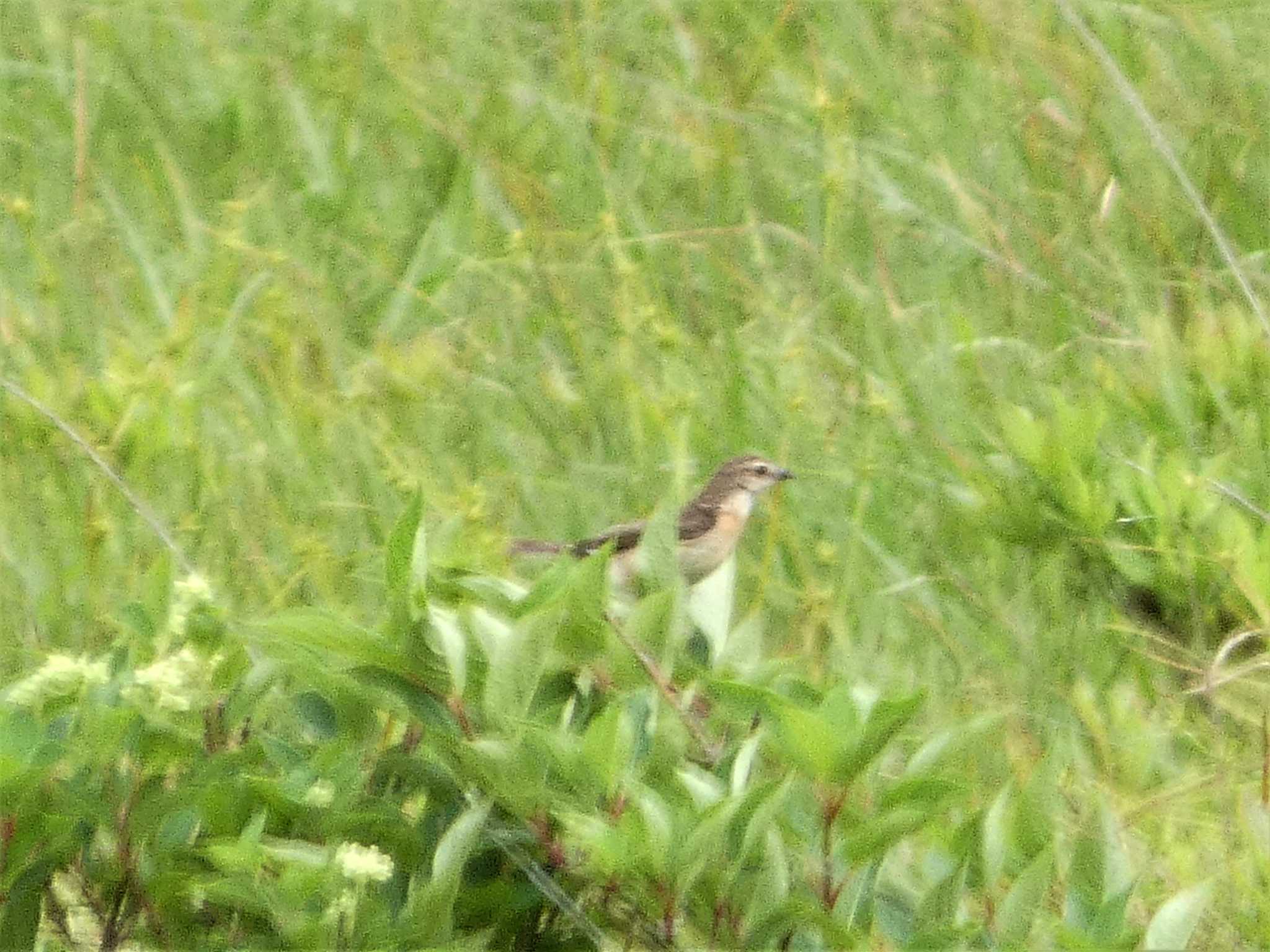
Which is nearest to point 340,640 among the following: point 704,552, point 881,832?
point 881,832

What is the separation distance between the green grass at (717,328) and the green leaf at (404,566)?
34 cm

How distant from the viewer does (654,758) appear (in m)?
2.96

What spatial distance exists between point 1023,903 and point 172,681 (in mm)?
1157

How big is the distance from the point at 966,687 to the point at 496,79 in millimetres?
3253

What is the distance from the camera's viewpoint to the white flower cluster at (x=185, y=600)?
3.17m

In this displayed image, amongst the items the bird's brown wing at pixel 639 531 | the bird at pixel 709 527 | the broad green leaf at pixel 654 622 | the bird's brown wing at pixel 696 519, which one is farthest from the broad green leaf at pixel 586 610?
the bird's brown wing at pixel 696 519

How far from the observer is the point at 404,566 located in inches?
113

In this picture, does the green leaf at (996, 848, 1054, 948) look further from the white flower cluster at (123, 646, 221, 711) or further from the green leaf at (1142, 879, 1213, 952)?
the white flower cluster at (123, 646, 221, 711)

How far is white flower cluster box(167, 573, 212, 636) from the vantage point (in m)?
3.17

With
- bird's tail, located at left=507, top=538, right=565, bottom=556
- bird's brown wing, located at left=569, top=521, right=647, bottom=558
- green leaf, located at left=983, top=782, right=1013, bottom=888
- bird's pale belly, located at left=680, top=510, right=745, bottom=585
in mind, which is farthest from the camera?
bird's pale belly, located at left=680, top=510, right=745, bottom=585

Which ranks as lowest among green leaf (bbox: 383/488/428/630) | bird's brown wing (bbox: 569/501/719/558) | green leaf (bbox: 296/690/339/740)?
bird's brown wing (bbox: 569/501/719/558)

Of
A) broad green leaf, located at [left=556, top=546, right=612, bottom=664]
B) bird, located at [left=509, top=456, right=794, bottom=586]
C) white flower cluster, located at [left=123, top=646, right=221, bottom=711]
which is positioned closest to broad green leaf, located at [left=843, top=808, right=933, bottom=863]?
broad green leaf, located at [left=556, top=546, right=612, bottom=664]

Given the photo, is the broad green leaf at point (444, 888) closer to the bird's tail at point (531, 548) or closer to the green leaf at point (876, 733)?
the green leaf at point (876, 733)

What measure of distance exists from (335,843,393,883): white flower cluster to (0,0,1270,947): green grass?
1.72ft
